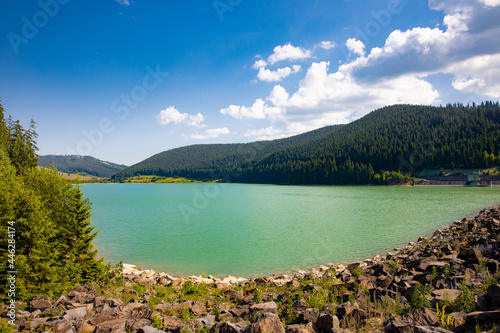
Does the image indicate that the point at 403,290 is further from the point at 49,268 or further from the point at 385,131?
the point at 385,131

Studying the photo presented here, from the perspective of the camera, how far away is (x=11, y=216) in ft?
39.2

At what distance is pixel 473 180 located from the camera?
11138cm

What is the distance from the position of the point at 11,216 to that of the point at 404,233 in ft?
110

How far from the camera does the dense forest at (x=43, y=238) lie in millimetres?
11836

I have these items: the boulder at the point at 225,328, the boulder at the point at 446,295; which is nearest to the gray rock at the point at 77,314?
the boulder at the point at 225,328

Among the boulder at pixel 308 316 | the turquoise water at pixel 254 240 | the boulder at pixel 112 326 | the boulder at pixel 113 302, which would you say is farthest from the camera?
the turquoise water at pixel 254 240

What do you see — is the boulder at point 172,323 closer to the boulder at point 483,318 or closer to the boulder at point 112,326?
the boulder at point 112,326

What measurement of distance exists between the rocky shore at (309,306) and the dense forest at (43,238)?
1.13 metres

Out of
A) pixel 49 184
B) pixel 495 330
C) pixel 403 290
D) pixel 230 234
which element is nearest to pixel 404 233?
pixel 230 234

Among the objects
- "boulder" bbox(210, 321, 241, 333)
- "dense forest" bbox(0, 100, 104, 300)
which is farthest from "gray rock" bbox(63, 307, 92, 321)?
"boulder" bbox(210, 321, 241, 333)

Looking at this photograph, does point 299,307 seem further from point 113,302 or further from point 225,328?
point 113,302

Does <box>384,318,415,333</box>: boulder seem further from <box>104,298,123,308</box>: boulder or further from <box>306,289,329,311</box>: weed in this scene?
<box>104,298,123,308</box>: boulder

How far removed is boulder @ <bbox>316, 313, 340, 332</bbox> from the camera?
7.11m

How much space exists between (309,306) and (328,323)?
2594 mm
